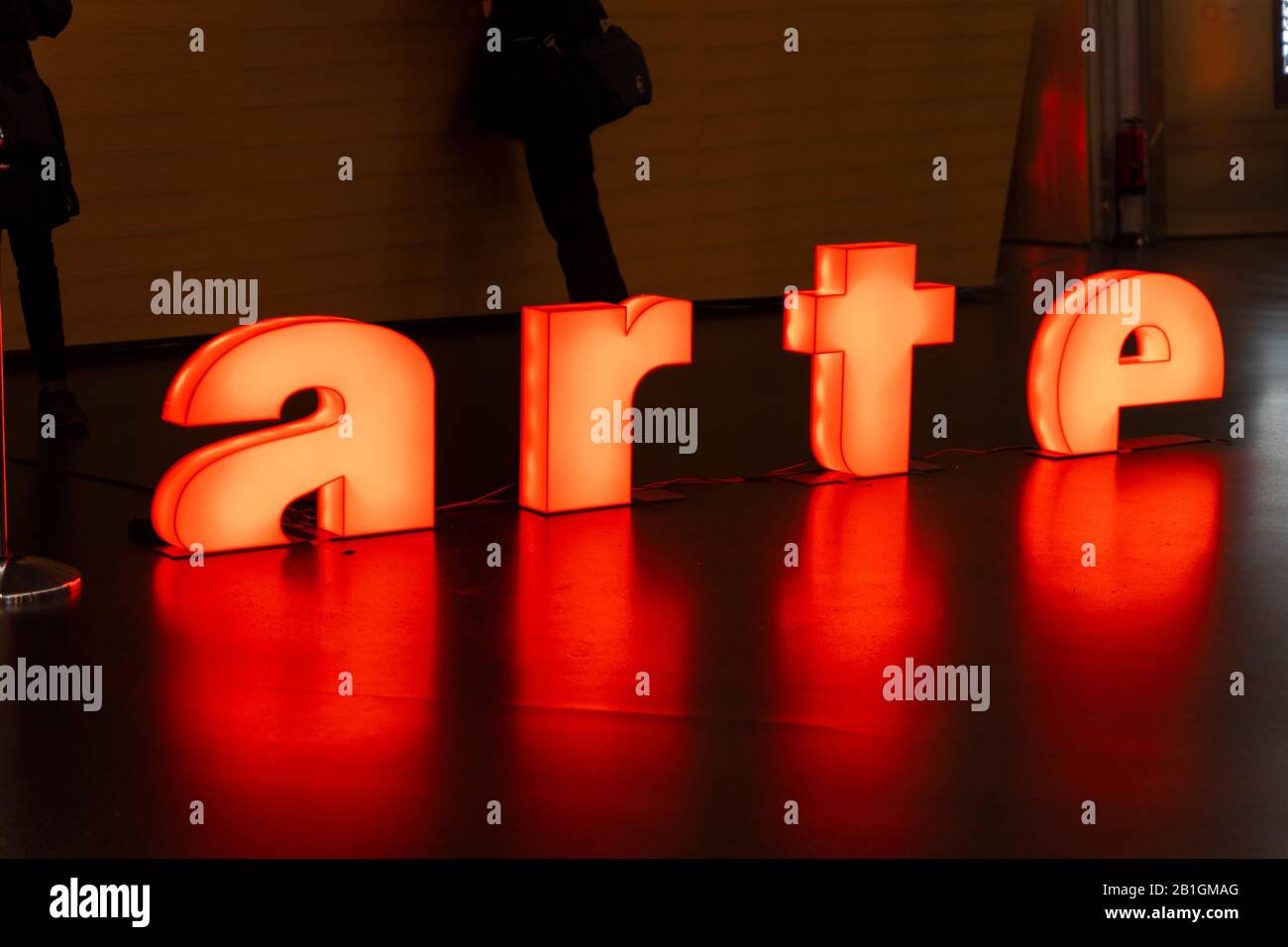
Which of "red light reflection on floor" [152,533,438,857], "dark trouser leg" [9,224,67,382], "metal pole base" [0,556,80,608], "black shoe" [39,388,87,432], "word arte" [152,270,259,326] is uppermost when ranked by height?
"word arte" [152,270,259,326]

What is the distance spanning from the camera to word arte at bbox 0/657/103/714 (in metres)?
3.45

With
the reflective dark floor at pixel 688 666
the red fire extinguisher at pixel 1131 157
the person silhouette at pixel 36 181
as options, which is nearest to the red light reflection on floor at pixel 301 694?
the reflective dark floor at pixel 688 666

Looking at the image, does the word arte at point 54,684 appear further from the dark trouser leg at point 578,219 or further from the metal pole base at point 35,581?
the dark trouser leg at point 578,219

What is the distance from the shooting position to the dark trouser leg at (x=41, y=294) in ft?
19.6

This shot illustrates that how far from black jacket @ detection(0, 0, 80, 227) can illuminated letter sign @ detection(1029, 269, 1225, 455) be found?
3.11 m

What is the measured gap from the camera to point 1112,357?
5.85 metres

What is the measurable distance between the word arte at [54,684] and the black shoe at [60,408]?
8.51 ft

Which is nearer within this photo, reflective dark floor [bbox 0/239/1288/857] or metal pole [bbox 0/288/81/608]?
reflective dark floor [bbox 0/239/1288/857]

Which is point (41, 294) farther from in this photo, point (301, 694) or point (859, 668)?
point (859, 668)

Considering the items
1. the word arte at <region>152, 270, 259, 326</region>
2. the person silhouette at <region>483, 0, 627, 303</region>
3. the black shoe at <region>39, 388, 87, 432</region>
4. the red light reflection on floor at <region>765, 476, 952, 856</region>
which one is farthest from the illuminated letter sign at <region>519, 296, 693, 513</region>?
the word arte at <region>152, 270, 259, 326</region>

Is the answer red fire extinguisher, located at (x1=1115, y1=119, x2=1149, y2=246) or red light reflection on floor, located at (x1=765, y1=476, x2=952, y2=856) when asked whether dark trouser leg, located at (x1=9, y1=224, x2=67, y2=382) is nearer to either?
red light reflection on floor, located at (x1=765, y1=476, x2=952, y2=856)
